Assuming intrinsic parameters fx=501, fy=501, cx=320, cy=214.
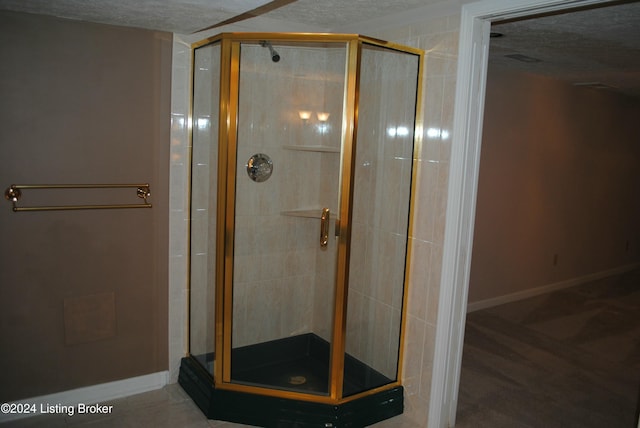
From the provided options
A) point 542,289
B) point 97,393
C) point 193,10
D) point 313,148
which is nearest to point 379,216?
point 313,148

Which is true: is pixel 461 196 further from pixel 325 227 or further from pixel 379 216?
pixel 325 227

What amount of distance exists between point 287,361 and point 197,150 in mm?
1351

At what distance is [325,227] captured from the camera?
271cm

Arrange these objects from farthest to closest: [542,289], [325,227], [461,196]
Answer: [542,289], [325,227], [461,196]

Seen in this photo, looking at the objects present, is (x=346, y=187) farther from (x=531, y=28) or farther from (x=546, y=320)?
(x=546, y=320)

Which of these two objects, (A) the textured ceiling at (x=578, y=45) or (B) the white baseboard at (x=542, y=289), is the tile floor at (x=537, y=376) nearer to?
(B) the white baseboard at (x=542, y=289)

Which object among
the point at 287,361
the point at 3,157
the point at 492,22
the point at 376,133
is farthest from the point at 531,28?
the point at 3,157

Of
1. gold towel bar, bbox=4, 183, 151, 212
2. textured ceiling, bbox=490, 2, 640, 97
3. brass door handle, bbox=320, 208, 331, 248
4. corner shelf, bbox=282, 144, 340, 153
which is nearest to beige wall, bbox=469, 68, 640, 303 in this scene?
textured ceiling, bbox=490, 2, 640, 97

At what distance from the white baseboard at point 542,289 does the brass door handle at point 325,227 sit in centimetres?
228

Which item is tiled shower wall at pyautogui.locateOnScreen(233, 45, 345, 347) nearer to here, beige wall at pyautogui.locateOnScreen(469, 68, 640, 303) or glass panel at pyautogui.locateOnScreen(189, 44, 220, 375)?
glass panel at pyautogui.locateOnScreen(189, 44, 220, 375)

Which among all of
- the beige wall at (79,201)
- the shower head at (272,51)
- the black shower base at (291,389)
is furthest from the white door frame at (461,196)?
the beige wall at (79,201)

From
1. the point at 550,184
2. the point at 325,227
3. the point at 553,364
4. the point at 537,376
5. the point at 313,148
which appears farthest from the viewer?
the point at 550,184

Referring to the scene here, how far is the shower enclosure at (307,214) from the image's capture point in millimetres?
2516

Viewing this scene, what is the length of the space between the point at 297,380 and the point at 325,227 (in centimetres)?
85
